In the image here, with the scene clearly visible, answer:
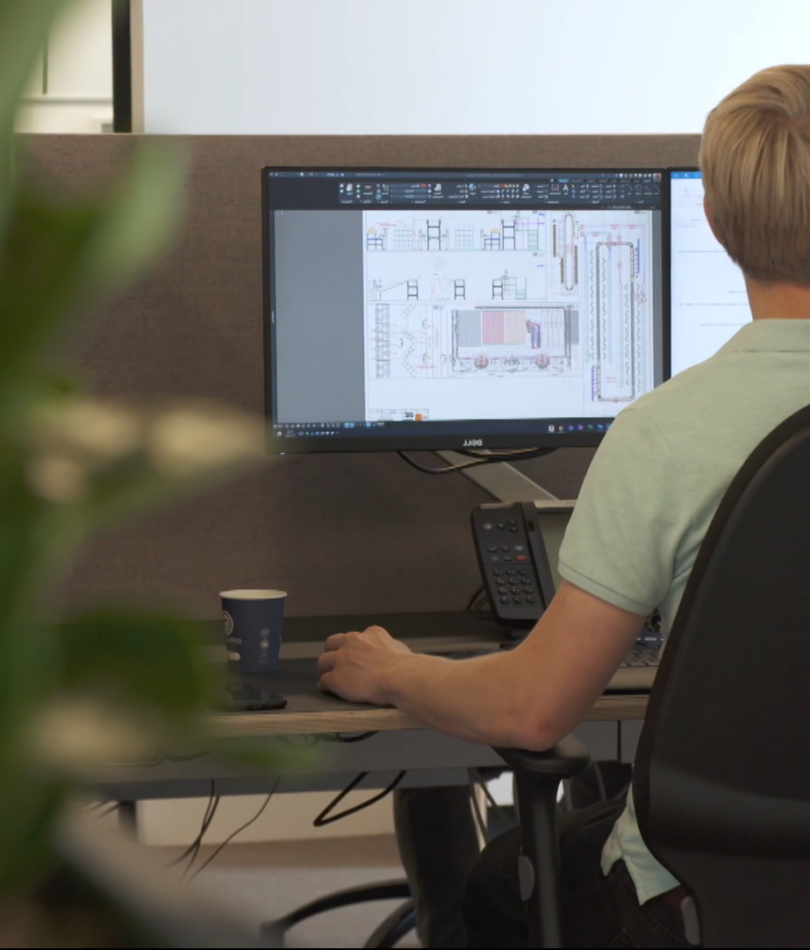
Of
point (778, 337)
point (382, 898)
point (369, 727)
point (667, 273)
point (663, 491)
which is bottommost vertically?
point (382, 898)

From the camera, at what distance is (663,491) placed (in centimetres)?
92

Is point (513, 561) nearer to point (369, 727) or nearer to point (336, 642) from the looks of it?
point (336, 642)

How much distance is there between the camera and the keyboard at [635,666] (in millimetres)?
1191

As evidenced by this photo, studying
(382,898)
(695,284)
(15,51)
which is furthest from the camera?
(382,898)

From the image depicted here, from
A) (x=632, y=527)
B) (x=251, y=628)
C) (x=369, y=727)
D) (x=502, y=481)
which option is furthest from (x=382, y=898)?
(x=632, y=527)

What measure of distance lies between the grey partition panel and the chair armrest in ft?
2.32

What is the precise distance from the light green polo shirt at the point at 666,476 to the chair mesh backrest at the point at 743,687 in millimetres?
79

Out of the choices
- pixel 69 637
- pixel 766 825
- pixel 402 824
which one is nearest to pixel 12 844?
pixel 69 637

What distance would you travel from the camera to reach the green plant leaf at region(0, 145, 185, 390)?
0.58 feet

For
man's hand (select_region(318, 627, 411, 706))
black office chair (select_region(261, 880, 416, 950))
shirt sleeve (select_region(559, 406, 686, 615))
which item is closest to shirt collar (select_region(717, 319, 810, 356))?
shirt sleeve (select_region(559, 406, 686, 615))

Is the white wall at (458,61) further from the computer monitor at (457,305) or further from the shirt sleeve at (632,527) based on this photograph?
the shirt sleeve at (632,527)

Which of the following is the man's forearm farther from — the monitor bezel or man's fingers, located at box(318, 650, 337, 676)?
the monitor bezel

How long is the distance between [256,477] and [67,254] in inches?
57.7

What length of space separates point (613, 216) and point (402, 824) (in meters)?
0.90
